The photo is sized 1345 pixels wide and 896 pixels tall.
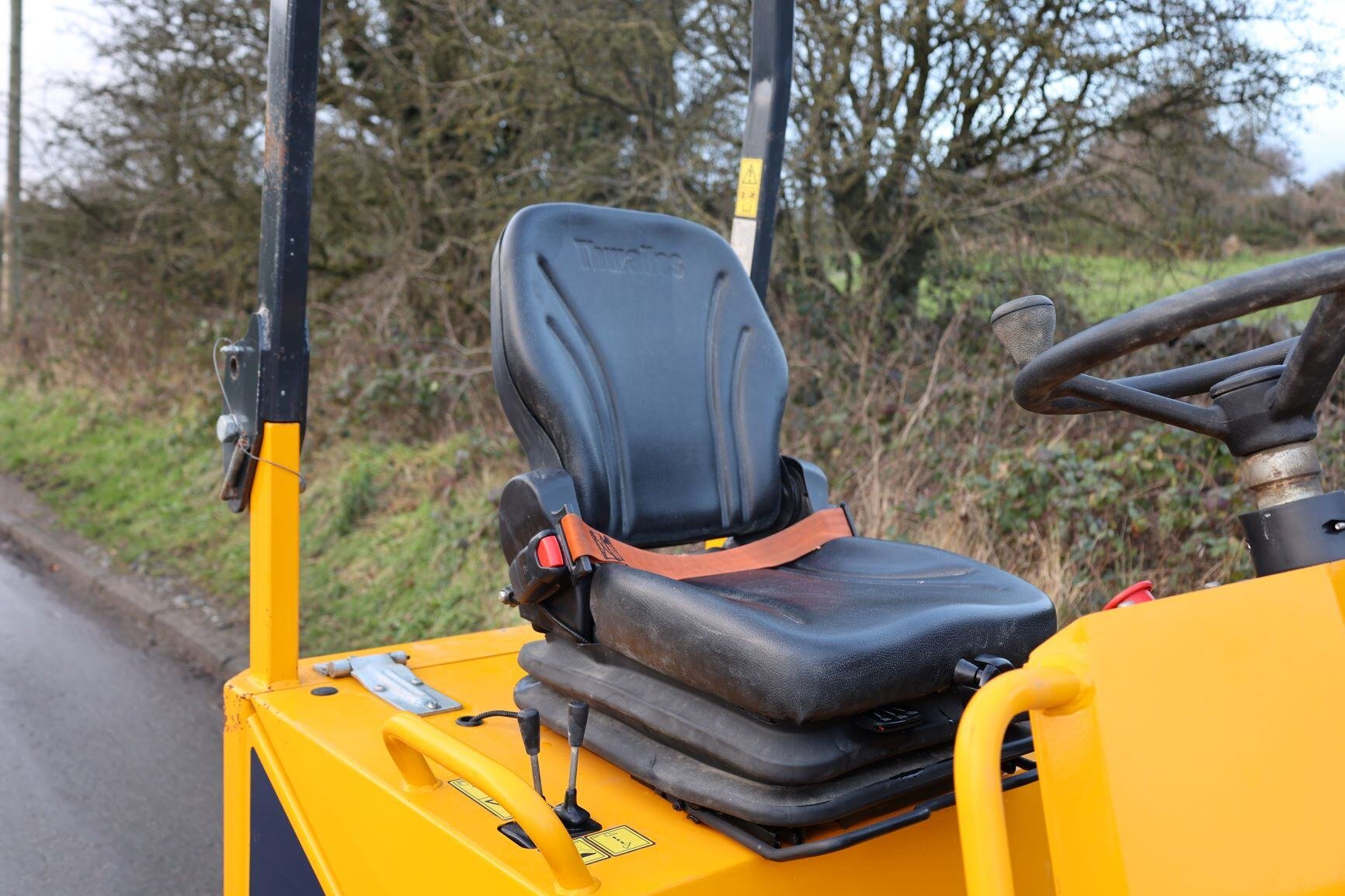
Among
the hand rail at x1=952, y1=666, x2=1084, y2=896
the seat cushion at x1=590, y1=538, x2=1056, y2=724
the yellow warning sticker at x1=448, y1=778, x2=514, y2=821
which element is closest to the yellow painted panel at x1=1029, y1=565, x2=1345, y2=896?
the hand rail at x1=952, y1=666, x2=1084, y2=896

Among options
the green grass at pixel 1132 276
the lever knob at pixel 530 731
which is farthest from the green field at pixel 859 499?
the lever knob at pixel 530 731

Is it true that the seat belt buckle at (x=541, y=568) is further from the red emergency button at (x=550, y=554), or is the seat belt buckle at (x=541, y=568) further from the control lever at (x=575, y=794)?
the control lever at (x=575, y=794)

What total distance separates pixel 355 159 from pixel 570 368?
224 inches

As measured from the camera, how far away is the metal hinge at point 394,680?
188 centimetres

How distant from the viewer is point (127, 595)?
17.4ft

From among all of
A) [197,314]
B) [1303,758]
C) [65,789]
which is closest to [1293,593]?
[1303,758]

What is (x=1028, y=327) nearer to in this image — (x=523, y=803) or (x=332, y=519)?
(x=523, y=803)

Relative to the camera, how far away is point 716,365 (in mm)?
2174

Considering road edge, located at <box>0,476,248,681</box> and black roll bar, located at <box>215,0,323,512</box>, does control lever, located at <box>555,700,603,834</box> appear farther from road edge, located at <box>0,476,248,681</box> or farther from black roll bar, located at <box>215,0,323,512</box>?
road edge, located at <box>0,476,248,681</box>

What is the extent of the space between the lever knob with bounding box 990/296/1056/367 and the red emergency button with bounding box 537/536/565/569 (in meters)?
0.79

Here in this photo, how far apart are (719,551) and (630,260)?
1.82ft

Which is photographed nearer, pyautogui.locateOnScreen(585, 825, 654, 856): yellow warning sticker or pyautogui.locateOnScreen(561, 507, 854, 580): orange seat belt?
pyautogui.locateOnScreen(585, 825, 654, 856): yellow warning sticker

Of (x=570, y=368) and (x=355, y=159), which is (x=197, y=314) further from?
(x=570, y=368)

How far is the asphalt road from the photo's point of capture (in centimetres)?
297
